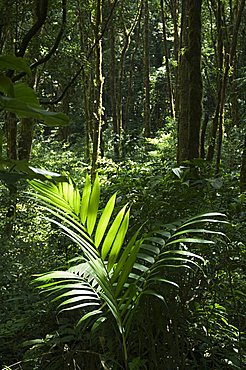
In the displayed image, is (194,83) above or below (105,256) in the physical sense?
above

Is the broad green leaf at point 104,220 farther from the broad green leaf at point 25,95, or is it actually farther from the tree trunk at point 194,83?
the tree trunk at point 194,83

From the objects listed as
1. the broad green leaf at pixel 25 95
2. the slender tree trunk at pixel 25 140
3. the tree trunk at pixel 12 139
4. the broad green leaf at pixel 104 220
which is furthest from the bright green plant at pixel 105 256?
the slender tree trunk at pixel 25 140

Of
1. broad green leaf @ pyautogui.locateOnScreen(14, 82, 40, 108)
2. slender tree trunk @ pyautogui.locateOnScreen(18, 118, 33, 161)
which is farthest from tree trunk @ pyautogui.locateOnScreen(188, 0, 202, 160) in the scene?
broad green leaf @ pyautogui.locateOnScreen(14, 82, 40, 108)

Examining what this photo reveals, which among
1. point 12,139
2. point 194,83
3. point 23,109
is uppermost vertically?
point 194,83

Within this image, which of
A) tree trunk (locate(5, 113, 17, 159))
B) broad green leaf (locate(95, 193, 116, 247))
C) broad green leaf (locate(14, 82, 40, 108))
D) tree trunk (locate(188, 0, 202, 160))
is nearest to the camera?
broad green leaf (locate(14, 82, 40, 108))

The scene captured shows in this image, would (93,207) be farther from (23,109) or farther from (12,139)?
(12,139)

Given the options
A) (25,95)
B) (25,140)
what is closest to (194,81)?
(25,140)

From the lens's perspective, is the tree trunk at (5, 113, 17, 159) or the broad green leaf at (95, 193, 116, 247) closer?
the broad green leaf at (95, 193, 116, 247)

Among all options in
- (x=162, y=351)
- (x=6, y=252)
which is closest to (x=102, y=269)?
(x=162, y=351)

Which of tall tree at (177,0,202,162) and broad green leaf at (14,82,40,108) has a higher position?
tall tree at (177,0,202,162)

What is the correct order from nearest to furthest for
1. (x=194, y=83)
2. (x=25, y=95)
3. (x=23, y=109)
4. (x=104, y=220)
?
→ (x=23, y=109) < (x=25, y=95) < (x=104, y=220) < (x=194, y=83)

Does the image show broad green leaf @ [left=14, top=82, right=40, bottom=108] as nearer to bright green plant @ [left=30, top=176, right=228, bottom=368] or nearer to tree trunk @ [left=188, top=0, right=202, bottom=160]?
bright green plant @ [left=30, top=176, right=228, bottom=368]

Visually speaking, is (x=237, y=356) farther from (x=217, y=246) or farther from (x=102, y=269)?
(x=102, y=269)

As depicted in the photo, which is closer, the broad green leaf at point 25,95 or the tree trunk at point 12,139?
the broad green leaf at point 25,95
